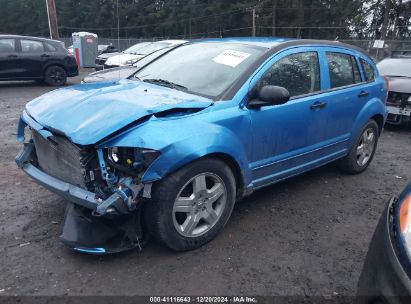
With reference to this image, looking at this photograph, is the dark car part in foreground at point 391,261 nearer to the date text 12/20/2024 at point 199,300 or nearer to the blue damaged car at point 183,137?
the date text 12/20/2024 at point 199,300

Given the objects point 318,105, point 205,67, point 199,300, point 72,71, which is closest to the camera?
point 199,300

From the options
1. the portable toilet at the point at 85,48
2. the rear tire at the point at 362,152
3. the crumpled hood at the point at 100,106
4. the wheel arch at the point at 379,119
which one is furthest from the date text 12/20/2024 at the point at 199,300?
the portable toilet at the point at 85,48

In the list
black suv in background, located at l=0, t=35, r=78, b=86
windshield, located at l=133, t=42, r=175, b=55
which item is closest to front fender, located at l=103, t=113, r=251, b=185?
black suv in background, located at l=0, t=35, r=78, b=86

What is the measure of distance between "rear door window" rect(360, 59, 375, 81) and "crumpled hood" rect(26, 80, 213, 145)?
109 inches

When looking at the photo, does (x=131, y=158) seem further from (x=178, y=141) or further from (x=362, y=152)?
(x=362, y=152)

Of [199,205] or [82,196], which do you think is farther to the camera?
[199,205]

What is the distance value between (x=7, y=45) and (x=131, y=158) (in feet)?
36.5

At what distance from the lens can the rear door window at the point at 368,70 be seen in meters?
5.09

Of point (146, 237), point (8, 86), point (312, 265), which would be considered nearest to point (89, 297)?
point (146, 237)

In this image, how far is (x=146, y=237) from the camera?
3.22 meters

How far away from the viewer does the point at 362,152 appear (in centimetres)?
526

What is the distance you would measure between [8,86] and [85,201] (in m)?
12.2

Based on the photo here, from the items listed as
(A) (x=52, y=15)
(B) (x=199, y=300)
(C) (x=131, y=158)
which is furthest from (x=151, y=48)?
(B) (x=199, y=300)

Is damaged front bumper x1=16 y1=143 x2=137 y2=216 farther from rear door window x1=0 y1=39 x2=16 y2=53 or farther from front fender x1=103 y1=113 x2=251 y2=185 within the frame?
rear door window x1=0 y1=39 x2=16 y2=53
